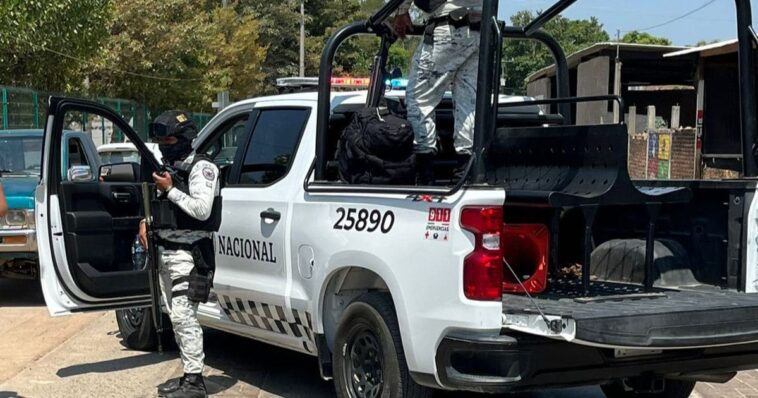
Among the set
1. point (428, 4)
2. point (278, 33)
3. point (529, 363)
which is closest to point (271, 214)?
point (428, 4)

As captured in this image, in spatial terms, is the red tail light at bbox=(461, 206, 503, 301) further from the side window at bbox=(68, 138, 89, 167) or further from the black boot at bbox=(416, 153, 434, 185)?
the side window at bbox=(68, 138, 89, 167)

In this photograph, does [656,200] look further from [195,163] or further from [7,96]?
[7,96]

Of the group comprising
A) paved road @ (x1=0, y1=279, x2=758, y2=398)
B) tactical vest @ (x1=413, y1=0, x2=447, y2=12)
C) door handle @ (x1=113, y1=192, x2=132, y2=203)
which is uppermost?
tactical vest @ (x1=413, y1=0, x2=447, y2=12)

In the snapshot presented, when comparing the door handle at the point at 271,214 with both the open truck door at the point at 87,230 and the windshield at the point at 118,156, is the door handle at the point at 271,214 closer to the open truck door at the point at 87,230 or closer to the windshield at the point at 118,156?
the open truck door at the point at 87,230

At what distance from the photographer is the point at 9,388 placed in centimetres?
624

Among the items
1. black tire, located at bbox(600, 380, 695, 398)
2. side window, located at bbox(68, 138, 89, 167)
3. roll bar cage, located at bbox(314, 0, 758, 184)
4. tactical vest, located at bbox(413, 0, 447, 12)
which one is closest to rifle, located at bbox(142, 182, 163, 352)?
roll bar cage, located at bbox(314, 0, 758, 184)

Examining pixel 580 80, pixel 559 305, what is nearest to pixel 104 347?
pixel 559 305

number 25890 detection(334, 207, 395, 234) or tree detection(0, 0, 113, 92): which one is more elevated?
tree detection(0, 0, 113, 92)

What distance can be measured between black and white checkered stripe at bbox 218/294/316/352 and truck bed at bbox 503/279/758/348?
1.53 metres

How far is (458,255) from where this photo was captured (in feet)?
13.8

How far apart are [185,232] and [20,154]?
6.14m

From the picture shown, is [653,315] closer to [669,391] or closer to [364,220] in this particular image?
[364,220]

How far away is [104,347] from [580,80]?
683 inches

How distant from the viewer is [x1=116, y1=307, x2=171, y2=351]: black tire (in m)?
7.11
